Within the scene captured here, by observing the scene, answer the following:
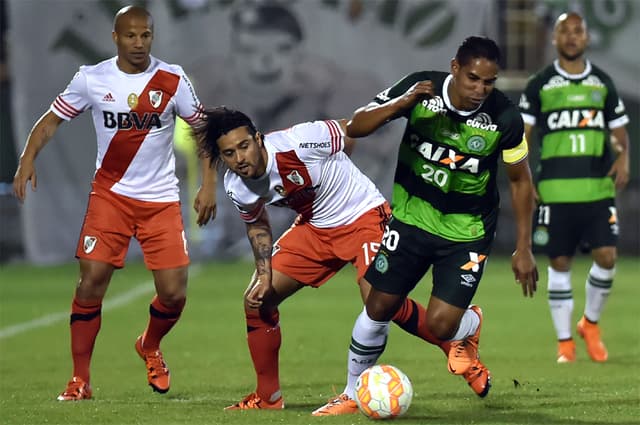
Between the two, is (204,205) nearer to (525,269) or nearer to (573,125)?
(525,269)

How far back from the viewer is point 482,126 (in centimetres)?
687

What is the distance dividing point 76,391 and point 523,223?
2.88 metres

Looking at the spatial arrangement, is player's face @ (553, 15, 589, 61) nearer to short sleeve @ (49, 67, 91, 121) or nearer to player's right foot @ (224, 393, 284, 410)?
short sleeve @ (49, 67, 91, 121)

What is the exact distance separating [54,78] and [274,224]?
13.3 ft

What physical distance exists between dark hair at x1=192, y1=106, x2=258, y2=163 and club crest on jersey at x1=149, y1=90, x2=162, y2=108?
82cm

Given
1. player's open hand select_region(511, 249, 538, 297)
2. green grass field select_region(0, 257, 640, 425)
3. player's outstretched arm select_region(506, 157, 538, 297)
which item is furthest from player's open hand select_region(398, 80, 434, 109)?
green grass field select_region(0, 257, 640, 425)

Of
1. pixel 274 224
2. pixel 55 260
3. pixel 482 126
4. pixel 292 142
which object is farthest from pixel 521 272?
pixel 55 260

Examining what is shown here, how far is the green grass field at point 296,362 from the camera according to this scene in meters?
7.21

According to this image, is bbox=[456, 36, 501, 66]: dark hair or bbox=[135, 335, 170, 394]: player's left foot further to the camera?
bbox=[135, 335, 170, 394]: player's left foot

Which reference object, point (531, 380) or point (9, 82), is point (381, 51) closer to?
point (9, 82)

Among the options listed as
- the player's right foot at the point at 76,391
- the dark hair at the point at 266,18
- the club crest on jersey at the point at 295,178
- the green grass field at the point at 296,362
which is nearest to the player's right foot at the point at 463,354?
the green grass field at the point at 296,362

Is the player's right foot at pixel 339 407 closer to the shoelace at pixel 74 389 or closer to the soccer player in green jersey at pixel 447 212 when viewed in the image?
the soccer player in green jersey at pixel 447 212

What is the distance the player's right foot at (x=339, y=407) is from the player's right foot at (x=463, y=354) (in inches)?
22.5

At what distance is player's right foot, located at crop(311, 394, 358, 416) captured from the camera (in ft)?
23.3
